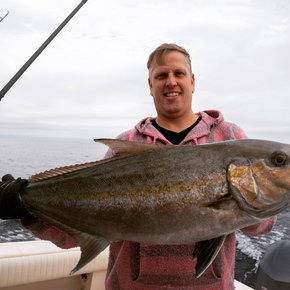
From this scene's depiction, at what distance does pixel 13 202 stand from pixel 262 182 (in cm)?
164

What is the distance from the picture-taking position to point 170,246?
218 centimetres

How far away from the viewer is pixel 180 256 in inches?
84.3

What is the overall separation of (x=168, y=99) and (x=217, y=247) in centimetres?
138

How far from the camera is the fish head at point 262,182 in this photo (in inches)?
61.1

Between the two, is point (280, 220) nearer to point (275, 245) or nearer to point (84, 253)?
point (275, 245)

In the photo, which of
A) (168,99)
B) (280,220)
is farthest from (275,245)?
(280,220)

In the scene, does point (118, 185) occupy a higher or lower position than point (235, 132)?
lower

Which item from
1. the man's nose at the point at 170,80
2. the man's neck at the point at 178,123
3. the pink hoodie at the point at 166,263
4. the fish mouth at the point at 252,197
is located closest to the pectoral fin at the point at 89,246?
the pink hoodie at the point at 166,263

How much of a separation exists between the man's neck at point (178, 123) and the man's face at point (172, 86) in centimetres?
5

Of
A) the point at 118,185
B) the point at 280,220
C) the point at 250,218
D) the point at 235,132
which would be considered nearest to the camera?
the point at 250,218

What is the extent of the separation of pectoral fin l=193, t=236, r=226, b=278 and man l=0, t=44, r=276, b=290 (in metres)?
0.54

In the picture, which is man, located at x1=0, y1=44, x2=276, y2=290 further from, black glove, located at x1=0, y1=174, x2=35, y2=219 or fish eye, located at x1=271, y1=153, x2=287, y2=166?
fish eye, located at x1=271, y1=153, x2=287, y2=166

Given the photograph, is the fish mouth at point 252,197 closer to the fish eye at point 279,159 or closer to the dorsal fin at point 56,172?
the fish eye at point 279,159

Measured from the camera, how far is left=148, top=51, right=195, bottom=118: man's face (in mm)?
2523
